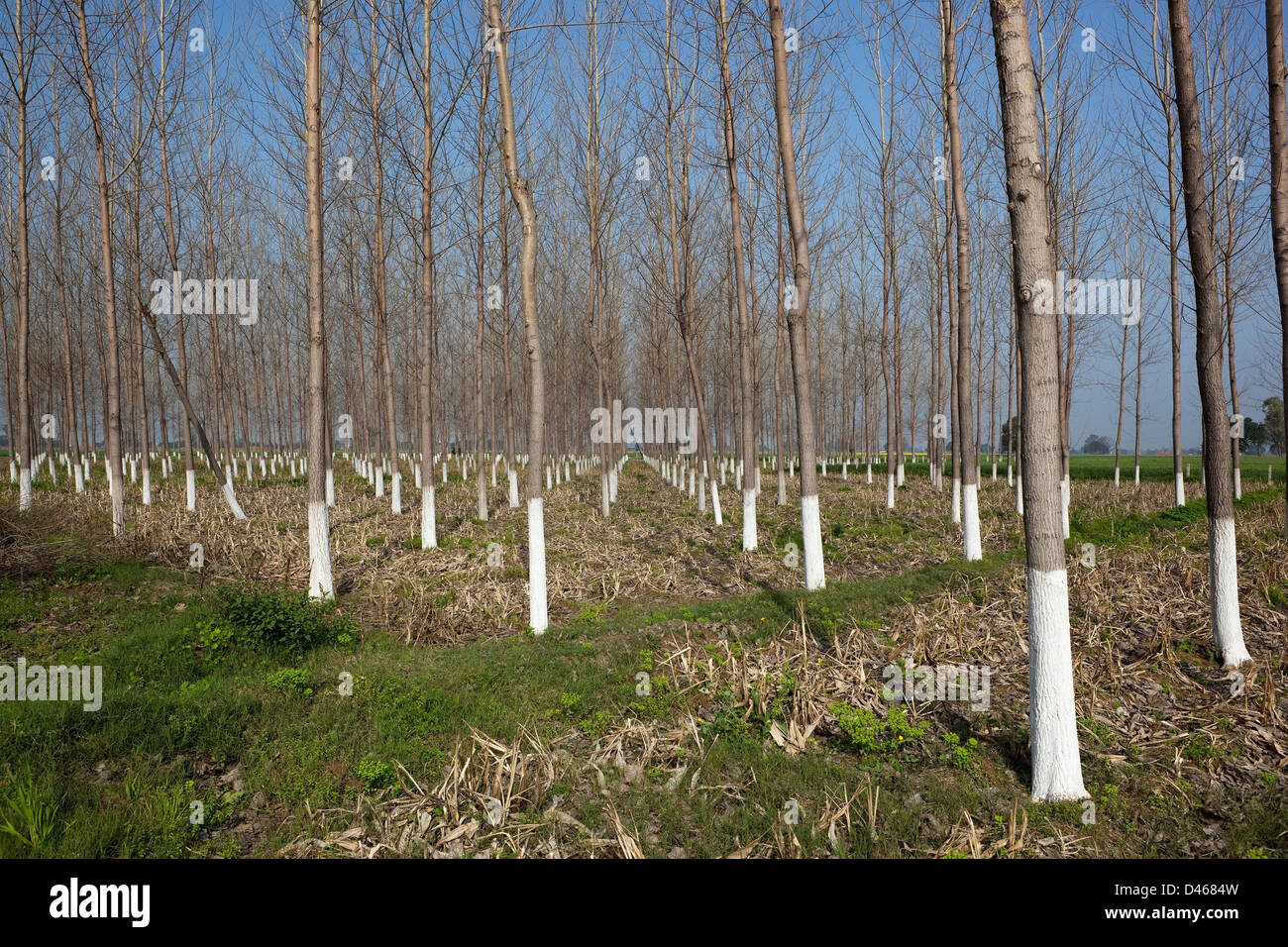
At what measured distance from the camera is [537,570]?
7.10 meters

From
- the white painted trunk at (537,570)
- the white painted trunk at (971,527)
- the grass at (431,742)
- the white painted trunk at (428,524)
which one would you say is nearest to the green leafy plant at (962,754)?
the grass at (431,742)

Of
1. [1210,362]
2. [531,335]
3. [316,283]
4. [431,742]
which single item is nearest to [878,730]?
[431,742]

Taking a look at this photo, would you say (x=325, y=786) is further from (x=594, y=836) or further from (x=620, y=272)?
(x=620, y=272)

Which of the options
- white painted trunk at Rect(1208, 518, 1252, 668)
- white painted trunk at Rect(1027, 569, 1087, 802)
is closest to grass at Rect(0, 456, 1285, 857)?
white painted trunk at Rect(1027, 569, 1087, 802)

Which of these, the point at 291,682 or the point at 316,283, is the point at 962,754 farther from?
the point at 316,283

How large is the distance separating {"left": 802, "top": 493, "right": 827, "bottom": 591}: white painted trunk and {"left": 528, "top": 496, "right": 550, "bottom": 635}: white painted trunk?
325cm

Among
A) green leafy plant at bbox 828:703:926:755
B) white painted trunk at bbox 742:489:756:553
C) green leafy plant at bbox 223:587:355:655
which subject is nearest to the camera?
green leafy plant at bbox 828:703:926:755

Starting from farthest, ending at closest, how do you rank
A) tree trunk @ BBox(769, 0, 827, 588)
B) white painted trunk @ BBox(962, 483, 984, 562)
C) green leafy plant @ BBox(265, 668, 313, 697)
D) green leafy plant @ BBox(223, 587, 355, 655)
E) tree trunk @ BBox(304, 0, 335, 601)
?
white painted trunk @ BBox(962, 483, 984, 562), tree trunk @ BBox(304, 0, 335, 601), tree trunk @ BBox(769, 0, 827, 588), green leafy plant @ BBox(223, 587, 355, 655), green leafy plant @ BBox(265, 668, 313, 697)

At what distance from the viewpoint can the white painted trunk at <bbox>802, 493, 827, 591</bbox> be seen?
7.84 m

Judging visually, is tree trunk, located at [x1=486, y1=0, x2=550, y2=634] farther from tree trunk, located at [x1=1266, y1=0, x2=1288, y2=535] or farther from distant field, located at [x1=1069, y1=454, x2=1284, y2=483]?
distant field, located at [x1=1069, y1=454, x2=1284, y2=483]

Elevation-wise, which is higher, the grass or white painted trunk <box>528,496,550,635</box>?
white painted trunk <box>528,496,550,635</box>

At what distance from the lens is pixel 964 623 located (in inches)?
259

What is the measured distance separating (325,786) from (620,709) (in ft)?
7.20

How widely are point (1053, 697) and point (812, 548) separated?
4.31 metres
